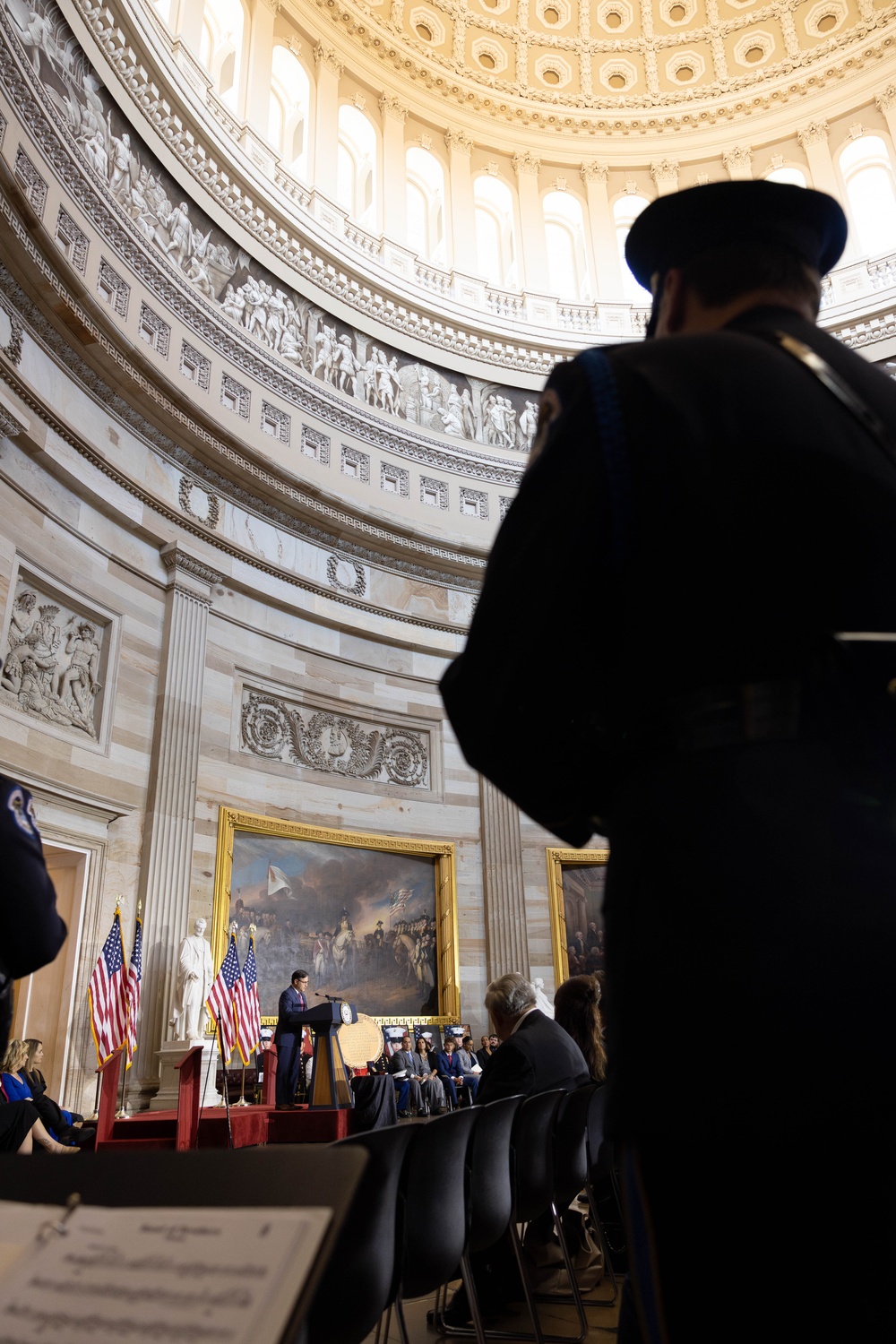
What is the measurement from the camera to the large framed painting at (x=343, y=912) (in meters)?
13.5

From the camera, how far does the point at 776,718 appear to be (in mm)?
1110

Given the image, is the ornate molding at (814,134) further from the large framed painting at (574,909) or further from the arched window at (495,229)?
the large framed painting at (574,909)

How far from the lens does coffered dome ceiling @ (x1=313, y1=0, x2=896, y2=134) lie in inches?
929

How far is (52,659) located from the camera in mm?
11602

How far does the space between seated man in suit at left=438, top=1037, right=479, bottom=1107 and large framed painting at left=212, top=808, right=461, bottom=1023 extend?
3.62 feet

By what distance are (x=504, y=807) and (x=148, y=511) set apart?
7.82 m

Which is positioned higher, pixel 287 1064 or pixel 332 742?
pixel 332 742

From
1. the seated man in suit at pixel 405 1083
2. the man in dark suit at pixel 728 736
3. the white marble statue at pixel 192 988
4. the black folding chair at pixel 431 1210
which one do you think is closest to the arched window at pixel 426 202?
the white marble statue at pixel 192 988

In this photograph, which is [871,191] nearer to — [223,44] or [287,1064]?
[223,44]

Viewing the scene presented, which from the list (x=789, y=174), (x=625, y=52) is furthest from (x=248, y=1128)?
(x=625, y=52)

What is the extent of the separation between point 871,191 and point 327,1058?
2415cm

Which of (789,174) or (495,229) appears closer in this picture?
(495,229)

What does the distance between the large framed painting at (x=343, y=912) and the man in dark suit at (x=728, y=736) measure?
12.5 metres

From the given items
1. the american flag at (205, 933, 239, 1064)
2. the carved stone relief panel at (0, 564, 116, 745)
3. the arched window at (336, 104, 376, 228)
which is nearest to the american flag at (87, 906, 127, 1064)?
the american flag at (205, 933, 239, 1064)
